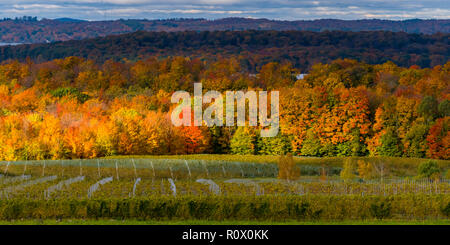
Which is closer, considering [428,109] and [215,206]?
[215,206]

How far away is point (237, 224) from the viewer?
30203mm

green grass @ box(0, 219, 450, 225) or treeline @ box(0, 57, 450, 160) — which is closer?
green grass @ box(0, 219, 450, 225)

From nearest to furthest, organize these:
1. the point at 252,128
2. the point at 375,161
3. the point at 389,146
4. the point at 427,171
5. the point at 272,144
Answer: the point at 427,171 < the point at 375,161 < the point at 389,146 < the point at 272,144 < the point at 252,128

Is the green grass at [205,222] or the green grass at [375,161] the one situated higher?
the green grass at [205,222]

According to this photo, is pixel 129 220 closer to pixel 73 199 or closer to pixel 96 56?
pixel 73 199

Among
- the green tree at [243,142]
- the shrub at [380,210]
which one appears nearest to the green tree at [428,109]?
the green tree at [243,142]

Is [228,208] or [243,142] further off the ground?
[228,208]

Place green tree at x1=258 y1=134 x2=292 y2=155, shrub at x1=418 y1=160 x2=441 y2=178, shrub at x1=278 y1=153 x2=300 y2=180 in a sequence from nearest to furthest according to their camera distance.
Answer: shrub at x1=278 y1=153 x2=300 y2=180 → shrub at x1=418 y1=160 x2=441 y2=178 → green tree at x1=258 y1=134 x2=292 y2=155

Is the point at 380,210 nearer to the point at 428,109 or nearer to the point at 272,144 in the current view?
the point at 272,144

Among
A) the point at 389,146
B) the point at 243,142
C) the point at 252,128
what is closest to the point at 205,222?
the point at 243,142

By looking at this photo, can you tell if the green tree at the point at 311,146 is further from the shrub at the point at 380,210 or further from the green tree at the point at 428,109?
the shrub at the point at 380,210

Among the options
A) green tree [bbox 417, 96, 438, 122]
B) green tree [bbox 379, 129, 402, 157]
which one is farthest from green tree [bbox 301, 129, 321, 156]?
green tree [bbox 417, 96, 438, 122]

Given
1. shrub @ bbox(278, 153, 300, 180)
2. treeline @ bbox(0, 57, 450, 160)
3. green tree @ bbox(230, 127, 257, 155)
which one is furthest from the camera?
green tree @ bbox(230, 127, 257, 155)

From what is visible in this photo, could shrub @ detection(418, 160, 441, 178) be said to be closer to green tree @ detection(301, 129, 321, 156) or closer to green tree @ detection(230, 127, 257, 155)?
green tree @ detection(301, 129, 321, 156)
